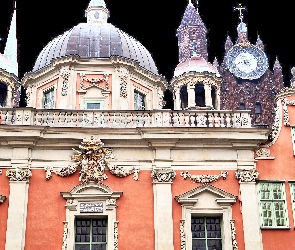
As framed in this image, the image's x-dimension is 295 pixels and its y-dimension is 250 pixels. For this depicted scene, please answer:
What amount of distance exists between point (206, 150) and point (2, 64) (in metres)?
11.2

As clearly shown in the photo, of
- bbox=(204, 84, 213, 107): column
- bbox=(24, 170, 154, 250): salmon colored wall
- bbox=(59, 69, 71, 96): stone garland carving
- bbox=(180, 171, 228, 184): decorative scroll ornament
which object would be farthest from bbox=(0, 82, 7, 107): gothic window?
bbox=(180, 171, 228, 184): decorative scroll ornament

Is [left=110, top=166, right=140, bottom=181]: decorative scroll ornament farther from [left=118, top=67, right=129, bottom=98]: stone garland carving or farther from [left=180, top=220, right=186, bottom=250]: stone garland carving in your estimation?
[left=118, top=67, right=129, bottom=98]: stone garland carving

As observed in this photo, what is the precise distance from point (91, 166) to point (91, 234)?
8.52 ft

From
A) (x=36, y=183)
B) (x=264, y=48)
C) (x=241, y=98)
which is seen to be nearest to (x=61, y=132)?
(x=36, y=183)

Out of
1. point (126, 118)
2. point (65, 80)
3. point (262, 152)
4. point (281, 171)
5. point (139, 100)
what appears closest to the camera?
point (281, 171)

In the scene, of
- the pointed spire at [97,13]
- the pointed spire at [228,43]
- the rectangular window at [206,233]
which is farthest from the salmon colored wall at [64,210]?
the pointed spire at [228,43]

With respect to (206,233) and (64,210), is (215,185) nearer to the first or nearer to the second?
(206,233)

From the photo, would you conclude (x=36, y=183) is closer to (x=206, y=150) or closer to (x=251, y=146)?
(x=206, y=150)

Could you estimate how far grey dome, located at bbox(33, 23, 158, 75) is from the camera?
2708cm

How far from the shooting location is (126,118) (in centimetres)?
2286

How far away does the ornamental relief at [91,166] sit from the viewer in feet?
70.6

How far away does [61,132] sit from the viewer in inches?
866

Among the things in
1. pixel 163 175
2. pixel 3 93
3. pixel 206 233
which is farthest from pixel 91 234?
pixel 3 93

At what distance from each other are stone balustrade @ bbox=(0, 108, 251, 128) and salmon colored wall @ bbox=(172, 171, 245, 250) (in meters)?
2.19
